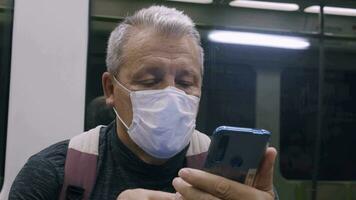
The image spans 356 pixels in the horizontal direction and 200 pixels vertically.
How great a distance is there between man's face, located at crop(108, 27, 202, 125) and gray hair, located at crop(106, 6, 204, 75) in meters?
0.02

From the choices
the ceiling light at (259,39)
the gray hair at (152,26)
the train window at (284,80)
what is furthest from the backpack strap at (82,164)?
the ceiling light at (259,39)

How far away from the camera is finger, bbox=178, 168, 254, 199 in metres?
1.09

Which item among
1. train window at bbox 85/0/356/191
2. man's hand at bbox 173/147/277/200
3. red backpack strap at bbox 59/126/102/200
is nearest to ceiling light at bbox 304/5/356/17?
train window at bbox 85/0/356/191

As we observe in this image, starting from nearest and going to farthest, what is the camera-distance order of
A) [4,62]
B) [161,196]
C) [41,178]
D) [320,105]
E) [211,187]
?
[211,187]
[161,196]
[41,178]
[4,62]
[320,105]

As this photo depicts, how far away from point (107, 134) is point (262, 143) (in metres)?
0.61

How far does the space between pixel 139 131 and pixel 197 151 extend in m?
0.18

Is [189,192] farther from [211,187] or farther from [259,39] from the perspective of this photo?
[259,39]

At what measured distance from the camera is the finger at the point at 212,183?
109cm

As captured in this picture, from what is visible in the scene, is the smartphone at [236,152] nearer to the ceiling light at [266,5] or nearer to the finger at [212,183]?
the finger at [212,183]

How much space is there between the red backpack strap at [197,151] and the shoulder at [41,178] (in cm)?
36

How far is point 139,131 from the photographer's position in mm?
1503

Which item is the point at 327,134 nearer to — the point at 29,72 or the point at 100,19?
the point at 100,19

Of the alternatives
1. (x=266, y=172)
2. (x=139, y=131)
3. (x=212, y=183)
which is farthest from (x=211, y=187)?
(x=139, y=131)

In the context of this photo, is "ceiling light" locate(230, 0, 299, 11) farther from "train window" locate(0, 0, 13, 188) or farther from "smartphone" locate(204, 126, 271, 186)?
"smartphone" locate(204, 126, 271, 186)
